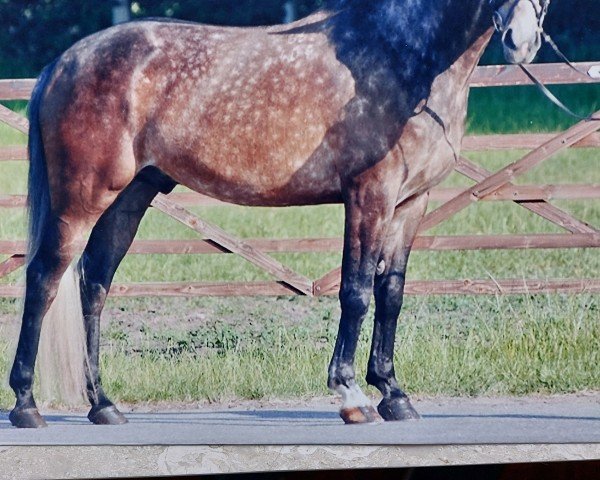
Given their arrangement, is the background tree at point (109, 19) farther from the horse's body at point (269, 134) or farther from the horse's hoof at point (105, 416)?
the horse's hoof at point (105, 416)

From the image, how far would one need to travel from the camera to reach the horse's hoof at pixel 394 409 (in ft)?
10.5

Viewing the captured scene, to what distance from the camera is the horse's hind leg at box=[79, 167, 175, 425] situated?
321 cm

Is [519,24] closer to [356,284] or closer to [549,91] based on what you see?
[549,91]

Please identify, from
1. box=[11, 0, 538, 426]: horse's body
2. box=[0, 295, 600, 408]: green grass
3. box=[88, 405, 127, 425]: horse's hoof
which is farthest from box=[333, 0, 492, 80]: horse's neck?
box=[88, 405, 127, 425]: horse's hoof

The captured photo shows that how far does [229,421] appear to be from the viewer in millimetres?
→ 3309

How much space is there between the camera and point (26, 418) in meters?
3.17

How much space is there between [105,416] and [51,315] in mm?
395

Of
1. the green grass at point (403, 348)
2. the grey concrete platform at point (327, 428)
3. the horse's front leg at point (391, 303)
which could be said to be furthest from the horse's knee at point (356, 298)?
the grey concrete platform at point (327, 428)

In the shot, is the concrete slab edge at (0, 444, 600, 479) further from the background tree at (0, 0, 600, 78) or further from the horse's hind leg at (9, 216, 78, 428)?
the background tree at (0, 0, 600, 78)

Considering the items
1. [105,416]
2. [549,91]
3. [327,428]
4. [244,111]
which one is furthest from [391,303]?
[105,416]

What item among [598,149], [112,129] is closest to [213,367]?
[112,129]

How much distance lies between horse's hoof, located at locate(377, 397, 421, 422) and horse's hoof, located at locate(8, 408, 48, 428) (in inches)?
44.7

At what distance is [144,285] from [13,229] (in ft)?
1.60

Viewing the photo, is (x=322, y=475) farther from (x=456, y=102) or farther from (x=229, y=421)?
(x=456, y=102)
